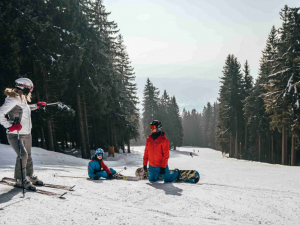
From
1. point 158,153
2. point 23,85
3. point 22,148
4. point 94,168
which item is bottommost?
point 94,168

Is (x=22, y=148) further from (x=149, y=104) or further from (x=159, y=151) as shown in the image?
(x=149, y=104)

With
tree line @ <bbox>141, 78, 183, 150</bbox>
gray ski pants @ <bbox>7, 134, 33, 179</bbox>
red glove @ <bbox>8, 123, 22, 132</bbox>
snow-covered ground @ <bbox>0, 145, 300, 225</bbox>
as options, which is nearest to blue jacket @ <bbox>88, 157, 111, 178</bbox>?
snow-covered ground @ <bbox>0, 145, 300, 225</bbox>

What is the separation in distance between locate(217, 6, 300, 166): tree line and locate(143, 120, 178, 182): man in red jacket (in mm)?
16882

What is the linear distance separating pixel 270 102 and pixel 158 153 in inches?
760

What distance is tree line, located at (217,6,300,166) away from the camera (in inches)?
805

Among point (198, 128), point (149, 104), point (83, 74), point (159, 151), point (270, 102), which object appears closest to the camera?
point (159, 151)

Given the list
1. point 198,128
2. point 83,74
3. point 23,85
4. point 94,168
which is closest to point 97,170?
point 94,168

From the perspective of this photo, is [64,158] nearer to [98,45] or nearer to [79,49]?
[79,49]

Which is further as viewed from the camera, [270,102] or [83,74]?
[270,102]

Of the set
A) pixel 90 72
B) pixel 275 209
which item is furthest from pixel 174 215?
pixel 90 72

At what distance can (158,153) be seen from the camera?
6.71 m

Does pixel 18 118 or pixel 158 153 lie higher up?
pixel 18 118

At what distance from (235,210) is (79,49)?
15.1 metres

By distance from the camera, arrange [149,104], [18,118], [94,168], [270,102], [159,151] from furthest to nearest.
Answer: [149,104] < [270,102] < [94,168] < [159,151] < [18,118]
